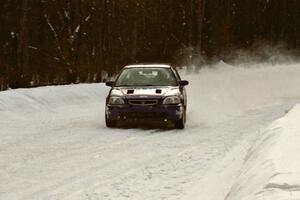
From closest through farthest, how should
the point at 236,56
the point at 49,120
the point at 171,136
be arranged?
the point at 171,136 < the point at 49,120 < the point at 236,56

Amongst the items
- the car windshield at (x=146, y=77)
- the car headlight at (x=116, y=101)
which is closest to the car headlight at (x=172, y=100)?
the car windshield at (x=146, y=77)

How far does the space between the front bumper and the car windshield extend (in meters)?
1.08

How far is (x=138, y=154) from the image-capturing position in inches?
376

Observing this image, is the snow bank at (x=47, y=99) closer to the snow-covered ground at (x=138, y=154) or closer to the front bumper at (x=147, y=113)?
the snow-covered ground at (x=138, y=154)

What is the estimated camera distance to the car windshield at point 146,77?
46.0 ft

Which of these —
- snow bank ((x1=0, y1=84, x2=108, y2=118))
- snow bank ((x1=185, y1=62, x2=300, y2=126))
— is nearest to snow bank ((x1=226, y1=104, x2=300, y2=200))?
snow bank ((x1=185, y1=62, x2=300, y2=126))

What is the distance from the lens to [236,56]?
2036 inches

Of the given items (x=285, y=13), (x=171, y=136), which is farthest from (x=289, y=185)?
(x=285, y=13)

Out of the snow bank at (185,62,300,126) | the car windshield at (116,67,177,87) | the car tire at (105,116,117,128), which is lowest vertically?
the snow bank at (185,62,300,126)

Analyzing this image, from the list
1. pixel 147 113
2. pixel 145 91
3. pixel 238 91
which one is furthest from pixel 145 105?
pixel 238 91

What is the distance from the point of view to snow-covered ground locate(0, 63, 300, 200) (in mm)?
6457

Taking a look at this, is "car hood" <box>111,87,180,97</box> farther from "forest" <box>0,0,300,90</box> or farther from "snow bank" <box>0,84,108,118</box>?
"forest" <box>0,0,300,90</box>

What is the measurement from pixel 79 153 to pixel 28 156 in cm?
93

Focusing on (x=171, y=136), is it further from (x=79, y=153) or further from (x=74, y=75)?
(x=74, y=75)
